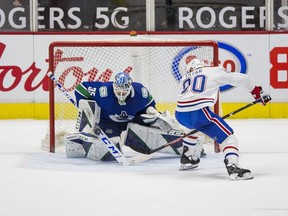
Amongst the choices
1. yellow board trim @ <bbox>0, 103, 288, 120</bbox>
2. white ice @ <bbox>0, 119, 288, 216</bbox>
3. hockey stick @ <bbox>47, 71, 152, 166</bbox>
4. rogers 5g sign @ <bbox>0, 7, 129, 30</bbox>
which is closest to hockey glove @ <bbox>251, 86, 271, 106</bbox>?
white ice @ <bbox>0, 119, 288, 216</bbox>

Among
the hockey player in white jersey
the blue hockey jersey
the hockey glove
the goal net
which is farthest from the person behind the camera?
the goal net

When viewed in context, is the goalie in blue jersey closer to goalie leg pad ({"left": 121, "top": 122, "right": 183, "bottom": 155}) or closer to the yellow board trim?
goalie leg pad ({"left": 121, "top": 122, "right": 183, "bottom": 155})

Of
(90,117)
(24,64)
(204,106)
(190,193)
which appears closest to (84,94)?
(90,117)

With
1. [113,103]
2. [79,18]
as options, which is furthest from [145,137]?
[79,18]

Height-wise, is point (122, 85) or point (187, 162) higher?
point (122, 85)

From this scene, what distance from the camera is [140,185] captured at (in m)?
5.02

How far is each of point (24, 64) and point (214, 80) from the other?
366 centimetres

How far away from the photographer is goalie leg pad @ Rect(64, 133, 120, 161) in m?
6.02

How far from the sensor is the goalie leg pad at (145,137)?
6.14 m

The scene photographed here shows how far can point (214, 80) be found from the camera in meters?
5.47

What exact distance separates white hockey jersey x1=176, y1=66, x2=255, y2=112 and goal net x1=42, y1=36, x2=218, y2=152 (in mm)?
1093

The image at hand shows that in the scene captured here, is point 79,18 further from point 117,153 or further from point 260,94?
point 260,94

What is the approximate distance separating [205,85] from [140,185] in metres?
0.79

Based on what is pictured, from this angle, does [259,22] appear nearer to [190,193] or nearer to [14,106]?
[14,106]
